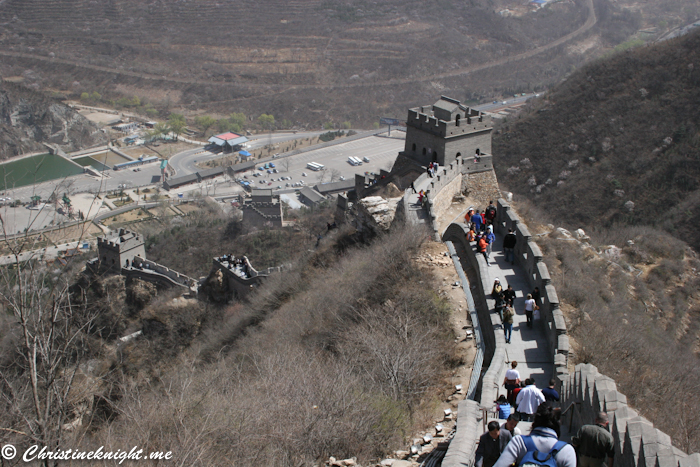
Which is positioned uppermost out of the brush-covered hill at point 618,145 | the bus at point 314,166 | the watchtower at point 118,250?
the brush-covered hill at point 618,145

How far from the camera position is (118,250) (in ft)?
133

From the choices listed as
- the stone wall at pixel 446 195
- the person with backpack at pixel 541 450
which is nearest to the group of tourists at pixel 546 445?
the person with backpack at pixel 541 450

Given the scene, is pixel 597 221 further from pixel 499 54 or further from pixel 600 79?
pixel 499 54

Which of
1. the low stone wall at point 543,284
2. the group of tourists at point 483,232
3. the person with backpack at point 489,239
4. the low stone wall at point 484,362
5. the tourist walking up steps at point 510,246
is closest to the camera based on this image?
the low stone wall at point 484,362

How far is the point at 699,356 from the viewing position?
25.3 m

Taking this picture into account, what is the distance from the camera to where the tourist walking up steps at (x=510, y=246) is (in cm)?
1797

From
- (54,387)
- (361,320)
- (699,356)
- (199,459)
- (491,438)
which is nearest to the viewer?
(491,438)

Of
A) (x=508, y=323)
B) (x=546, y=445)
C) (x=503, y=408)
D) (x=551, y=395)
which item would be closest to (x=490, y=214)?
(x=508, y=323)

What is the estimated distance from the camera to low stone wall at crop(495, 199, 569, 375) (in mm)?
12709

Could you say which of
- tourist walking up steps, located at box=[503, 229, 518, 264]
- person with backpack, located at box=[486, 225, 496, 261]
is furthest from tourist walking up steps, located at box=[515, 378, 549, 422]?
person with backpack, located at box=[486, 225, 496, 261]

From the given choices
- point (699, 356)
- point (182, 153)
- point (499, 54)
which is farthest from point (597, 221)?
point (499, 54)

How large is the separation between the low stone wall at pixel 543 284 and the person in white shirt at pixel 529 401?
1.97 meters

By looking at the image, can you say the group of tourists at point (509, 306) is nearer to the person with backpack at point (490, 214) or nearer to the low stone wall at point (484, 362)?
the low stone wall at point (484, 362)

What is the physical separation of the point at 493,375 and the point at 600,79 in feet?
185
